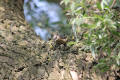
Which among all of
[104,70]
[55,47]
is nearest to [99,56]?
[104,70]

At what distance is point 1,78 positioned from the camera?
1.21 metres

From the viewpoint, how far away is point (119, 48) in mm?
1234

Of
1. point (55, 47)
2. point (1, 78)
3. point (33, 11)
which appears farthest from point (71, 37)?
point (33, 11)

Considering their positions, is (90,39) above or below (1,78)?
above

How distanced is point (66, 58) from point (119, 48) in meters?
0.38

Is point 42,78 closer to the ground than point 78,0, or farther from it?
closer to the ground

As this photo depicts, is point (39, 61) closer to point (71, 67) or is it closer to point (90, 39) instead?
point (71, 67)

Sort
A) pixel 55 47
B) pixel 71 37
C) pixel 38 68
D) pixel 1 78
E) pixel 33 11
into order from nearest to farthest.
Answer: pixel 1 78, pixel 38 68, pixel 55 47, pixel 71 37, pixel 33 11

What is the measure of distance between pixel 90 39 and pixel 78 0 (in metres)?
0.29

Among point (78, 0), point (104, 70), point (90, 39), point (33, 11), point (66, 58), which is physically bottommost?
point (104, 70)

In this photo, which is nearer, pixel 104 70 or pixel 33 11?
pixel 104 70

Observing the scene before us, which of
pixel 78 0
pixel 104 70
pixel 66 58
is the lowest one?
pixel 104 70

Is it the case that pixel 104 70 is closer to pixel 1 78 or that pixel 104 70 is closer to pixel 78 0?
pixel 78 0

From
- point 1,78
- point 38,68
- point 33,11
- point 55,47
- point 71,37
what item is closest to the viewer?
point 1,78
